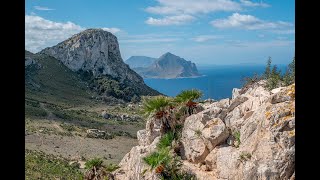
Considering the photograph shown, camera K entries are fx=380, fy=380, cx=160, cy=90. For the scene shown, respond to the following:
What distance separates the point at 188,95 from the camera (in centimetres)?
1259

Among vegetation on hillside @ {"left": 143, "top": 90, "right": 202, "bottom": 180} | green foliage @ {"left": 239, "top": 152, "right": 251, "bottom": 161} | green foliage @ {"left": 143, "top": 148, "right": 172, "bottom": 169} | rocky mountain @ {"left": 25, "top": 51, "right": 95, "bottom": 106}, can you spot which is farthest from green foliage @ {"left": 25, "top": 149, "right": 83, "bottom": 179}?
rocky mountain @ {"left": 25, "top": 51, "right": 95, "bottom": 106}

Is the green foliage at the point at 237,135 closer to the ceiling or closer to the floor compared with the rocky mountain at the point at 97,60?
closer to the floor

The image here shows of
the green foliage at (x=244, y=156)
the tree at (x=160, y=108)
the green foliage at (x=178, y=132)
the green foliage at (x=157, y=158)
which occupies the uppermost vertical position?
the tree at (x=160, y=108)

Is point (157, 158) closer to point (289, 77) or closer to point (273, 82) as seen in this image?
point (273, 82)

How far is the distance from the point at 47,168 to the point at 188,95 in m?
20.0

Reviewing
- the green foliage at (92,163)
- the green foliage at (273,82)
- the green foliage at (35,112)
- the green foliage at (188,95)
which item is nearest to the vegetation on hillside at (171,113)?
the green foliage at (188,95)

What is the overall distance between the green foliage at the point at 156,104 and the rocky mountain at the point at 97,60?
88.2 meters

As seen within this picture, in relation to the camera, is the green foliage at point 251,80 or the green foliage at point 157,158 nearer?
the green foliage at point 157,158

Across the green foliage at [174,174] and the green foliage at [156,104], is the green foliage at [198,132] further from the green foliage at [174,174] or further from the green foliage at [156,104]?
the green foliage at [156,104]

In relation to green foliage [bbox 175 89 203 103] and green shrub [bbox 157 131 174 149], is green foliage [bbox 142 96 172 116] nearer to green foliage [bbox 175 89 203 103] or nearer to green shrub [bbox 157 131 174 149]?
green foliage [bbox 175 89 203 103]

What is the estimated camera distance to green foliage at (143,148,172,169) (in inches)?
433

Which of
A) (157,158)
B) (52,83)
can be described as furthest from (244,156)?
(52,83)

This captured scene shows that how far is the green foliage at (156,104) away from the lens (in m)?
12.4
